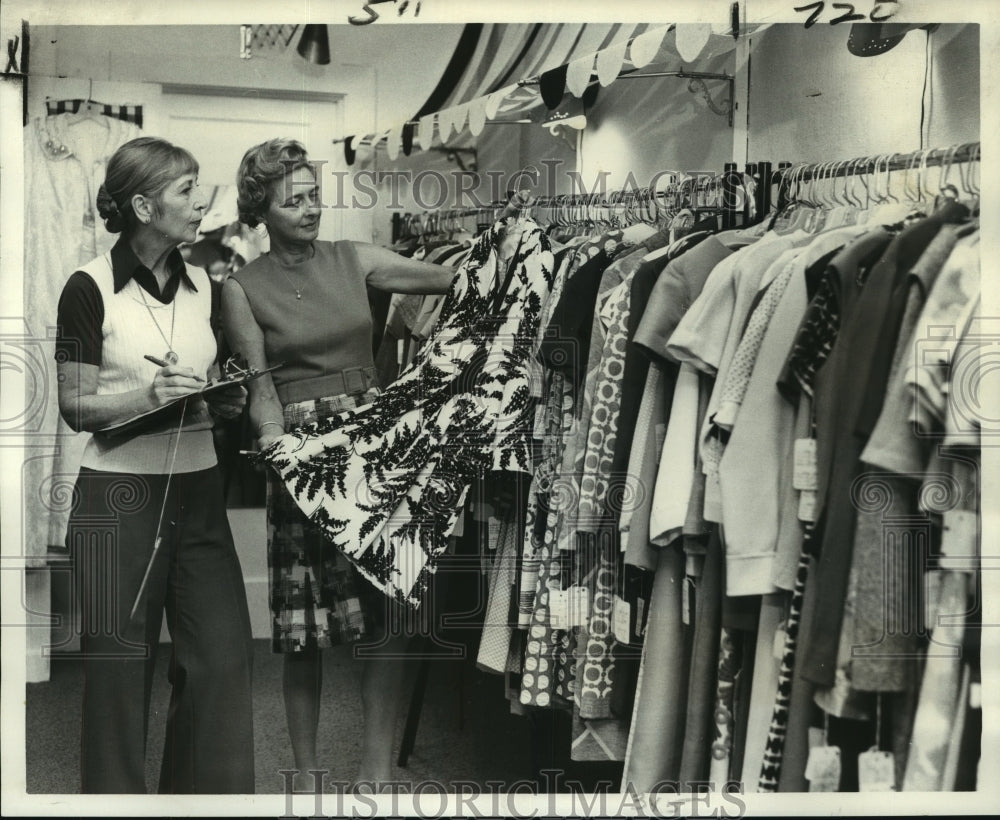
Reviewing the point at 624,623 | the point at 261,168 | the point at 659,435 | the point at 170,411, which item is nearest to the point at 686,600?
the point at 624,623

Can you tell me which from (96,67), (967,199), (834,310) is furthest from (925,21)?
(96,67)

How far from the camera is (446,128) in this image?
8.13 ft

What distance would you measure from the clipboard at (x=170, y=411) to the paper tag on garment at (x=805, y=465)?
1.11m

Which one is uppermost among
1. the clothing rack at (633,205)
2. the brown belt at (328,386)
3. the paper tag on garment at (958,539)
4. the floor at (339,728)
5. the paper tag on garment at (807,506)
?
the clothing rack at (633,205)

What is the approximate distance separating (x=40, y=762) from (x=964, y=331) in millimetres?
2083

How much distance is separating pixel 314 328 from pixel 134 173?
505mm

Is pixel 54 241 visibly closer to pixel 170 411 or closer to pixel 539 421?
pixel 170 411

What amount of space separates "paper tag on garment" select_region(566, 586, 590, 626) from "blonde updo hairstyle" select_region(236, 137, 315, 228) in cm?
104

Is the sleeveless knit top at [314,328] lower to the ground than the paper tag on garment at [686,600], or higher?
higher

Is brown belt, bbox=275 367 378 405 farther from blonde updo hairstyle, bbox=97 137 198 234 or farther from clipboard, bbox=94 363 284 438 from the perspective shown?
blonde updo hairstyle, bbox=97 137 198 234

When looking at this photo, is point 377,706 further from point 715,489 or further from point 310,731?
point 715,489

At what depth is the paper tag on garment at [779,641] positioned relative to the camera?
6.54 feet

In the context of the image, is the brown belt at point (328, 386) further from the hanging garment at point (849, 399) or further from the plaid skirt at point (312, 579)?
the hanging garment at point (849, 399)

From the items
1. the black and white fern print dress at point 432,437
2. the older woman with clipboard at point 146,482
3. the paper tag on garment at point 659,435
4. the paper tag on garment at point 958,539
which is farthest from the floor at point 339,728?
the paper tag on garment at point 958,539
